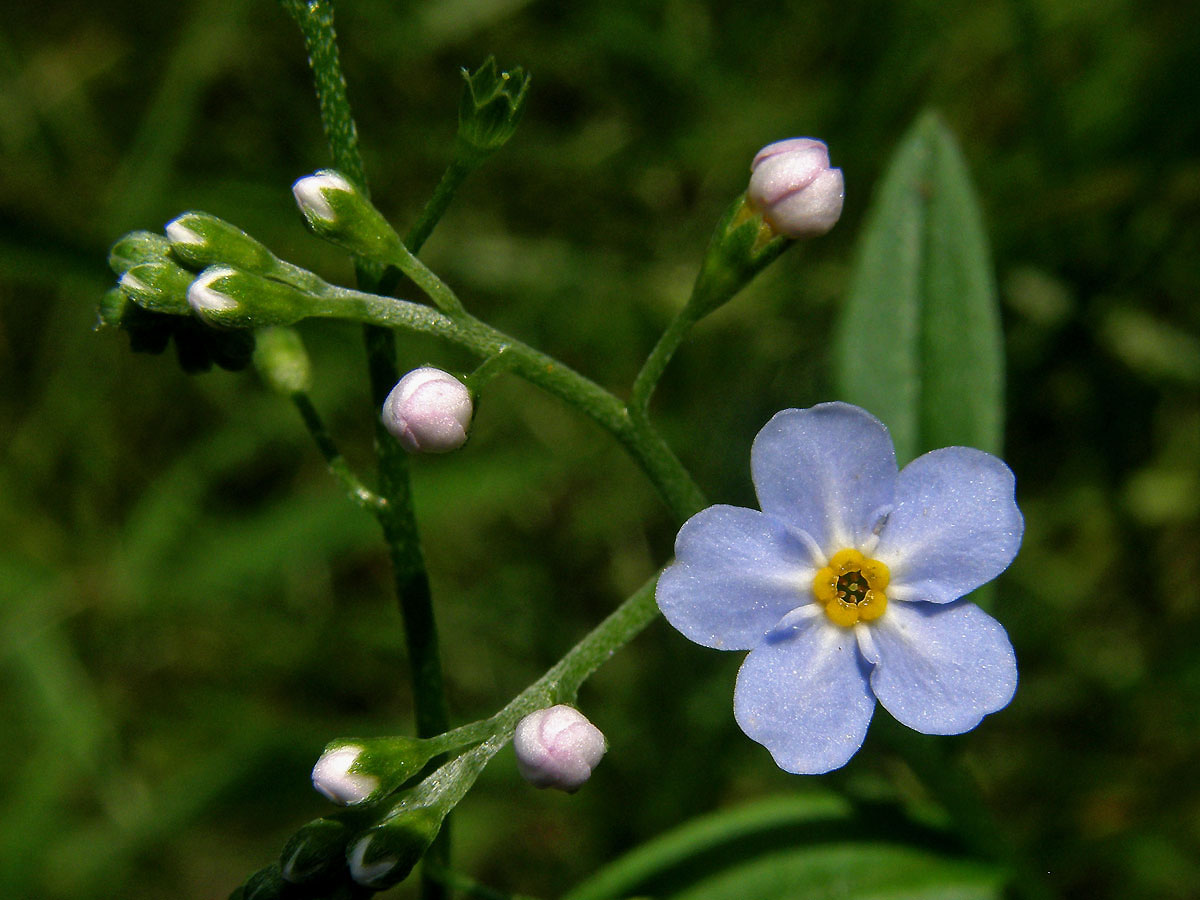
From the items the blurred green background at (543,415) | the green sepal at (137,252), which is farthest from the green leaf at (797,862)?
the green sepal at (137,252)

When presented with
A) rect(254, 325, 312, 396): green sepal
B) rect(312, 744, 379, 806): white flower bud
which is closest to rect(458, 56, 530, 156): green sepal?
rect(254, 325, 312, 396): green sepal

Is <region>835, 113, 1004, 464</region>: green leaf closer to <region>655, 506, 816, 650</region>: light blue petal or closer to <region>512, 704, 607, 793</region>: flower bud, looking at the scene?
<region>655, 506, 816, 650</region>: light blue petal

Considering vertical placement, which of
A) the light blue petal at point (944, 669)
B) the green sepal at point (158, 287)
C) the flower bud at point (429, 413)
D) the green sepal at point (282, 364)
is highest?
the green sepal at point (282, 364)

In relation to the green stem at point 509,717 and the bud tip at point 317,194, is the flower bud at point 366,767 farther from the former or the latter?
the bud tip at point 317,194

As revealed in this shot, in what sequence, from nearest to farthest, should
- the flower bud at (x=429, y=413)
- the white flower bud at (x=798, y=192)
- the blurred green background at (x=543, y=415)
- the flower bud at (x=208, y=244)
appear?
the flower bud at (x=429, y=413)
the flower bud at (x=208, y=244)
the white flower bud at (x=798, y=192)
the blurred green background at (x=543, y=415)

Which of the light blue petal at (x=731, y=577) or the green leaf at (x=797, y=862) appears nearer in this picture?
the light blue petal at (x=731, y=577)

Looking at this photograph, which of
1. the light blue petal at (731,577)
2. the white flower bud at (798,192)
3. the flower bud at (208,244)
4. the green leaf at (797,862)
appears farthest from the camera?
the green leaf at (797,862)

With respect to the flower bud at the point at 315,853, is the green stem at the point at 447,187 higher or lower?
higher

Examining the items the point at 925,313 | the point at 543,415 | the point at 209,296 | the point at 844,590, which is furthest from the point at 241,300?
the point at 543,415

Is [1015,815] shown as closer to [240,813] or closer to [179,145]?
[240,813]
